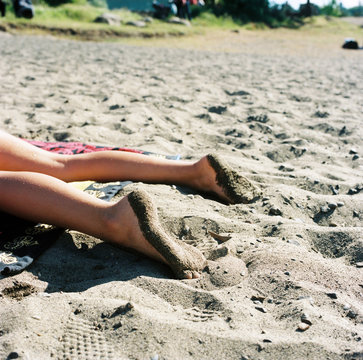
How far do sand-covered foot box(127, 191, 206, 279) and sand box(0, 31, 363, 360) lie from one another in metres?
0.05

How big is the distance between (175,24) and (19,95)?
1320cm

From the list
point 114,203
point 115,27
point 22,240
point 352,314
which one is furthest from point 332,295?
point 115,27

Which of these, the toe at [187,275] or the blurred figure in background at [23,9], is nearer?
the toe at [187,275]

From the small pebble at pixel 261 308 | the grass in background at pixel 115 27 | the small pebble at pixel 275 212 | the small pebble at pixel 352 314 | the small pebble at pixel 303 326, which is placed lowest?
the small pebble at pixel 261 308

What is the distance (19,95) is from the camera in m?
4.59

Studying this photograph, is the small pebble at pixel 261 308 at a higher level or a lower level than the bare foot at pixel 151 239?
lower

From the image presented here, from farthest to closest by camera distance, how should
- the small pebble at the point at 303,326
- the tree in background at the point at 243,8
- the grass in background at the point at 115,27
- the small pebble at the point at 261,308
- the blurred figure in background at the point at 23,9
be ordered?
the tree in background at the point at 243,8 < the blurred figure in background at the point at 23,9 < the grass in background at the point at 115,27 < the small pebble at the point at 261,308 < the small pebble at the point at 303,326

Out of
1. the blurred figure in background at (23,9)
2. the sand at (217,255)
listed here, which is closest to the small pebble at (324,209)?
the sand at (217,255)

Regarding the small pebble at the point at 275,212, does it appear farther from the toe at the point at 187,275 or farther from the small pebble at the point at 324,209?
the toe at the point at 187,275

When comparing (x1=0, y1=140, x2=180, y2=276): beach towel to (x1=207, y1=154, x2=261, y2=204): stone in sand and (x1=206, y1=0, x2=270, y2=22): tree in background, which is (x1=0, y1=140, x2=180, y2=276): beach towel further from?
(x1=206, y1=0, x2=270, y2=22): tree in background

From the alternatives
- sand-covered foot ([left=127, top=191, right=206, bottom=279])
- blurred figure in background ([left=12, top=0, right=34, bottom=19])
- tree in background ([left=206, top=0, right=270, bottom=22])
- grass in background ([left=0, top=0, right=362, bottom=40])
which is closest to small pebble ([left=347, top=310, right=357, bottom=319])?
sand-covered foot ([left=127, top=191, right=206, bottom=279])

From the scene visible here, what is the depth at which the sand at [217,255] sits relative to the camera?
1324 millimetres

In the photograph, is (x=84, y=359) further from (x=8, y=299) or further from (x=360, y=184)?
(x=360, y=184)

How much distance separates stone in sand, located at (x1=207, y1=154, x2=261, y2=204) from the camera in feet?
7.48
